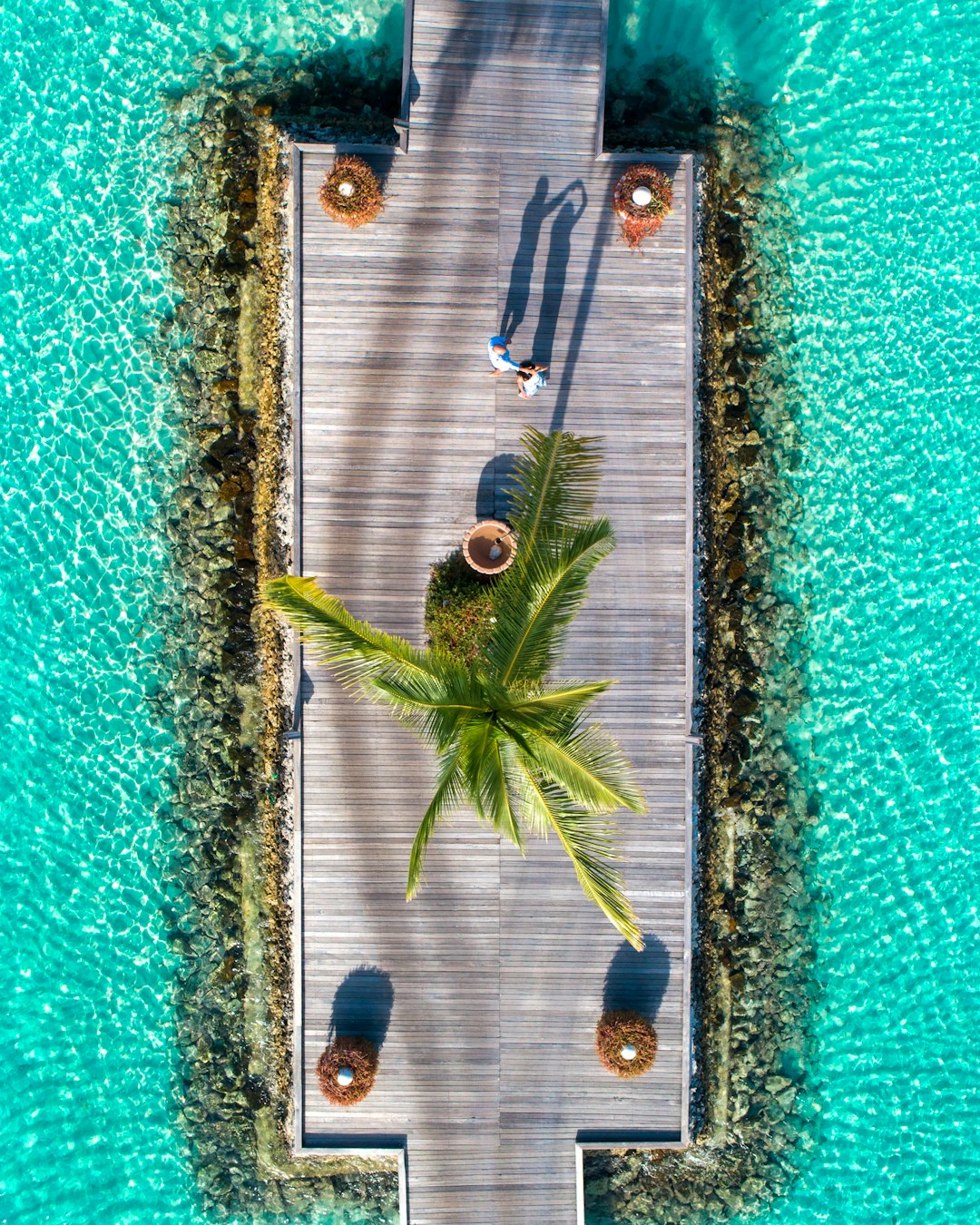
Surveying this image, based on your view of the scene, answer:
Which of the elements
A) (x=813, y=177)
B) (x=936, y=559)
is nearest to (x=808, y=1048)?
(x=936, y=559)

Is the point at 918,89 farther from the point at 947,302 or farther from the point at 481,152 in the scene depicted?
the point at 481,152

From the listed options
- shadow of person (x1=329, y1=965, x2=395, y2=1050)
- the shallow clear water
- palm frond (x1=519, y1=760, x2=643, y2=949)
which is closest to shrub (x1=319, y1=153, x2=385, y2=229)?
the shallow clear water

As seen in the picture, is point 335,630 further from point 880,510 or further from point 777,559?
point 880,510

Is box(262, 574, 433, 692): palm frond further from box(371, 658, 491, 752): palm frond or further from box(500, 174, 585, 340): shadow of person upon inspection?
box(500, 174, 585, 340): shadow of person

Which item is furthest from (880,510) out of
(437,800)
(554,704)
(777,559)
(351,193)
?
(351,193)

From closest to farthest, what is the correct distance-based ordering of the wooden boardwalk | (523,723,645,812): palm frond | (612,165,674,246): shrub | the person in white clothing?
(523,723,645,812): palm frond
the person in white clothing
(612,165,674,246): shrub
the wooden boardwalk

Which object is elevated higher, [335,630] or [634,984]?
[335,630]
